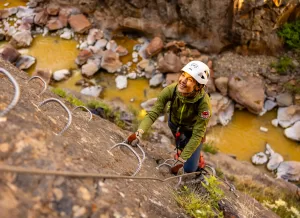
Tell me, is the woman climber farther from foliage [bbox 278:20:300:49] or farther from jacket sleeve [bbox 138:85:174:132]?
foliage [bbox 278:20:300:49]

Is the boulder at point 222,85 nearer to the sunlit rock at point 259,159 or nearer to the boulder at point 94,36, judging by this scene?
the sunlit rock at point 259,159

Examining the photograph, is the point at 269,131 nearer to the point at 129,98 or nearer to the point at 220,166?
the point at 220,166

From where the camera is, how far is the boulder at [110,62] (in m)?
9.63

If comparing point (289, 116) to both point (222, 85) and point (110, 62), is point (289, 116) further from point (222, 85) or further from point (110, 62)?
point (110, 62)

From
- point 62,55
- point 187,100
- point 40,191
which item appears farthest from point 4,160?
point 62,55

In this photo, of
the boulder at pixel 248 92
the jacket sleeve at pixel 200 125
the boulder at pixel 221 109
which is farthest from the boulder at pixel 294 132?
the jacket sleeve at pixel 200 125

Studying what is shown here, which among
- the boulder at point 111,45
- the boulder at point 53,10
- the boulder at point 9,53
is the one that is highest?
the boulder at point 53,10

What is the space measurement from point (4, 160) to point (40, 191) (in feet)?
1.03

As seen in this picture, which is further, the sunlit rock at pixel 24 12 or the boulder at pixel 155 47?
the sunlit rock at pixel 24 12

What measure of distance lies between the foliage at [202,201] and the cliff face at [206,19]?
6.79m

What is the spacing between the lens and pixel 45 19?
11039 mm

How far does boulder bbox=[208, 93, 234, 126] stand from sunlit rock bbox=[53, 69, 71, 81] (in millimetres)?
4780

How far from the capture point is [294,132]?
322 inches

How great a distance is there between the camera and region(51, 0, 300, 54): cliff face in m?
8.52
